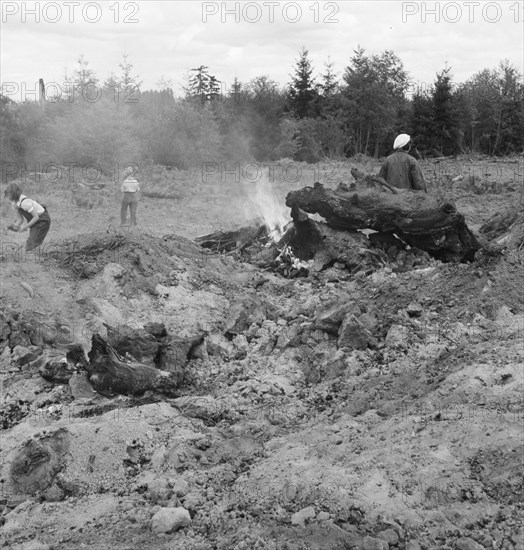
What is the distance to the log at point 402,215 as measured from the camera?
28.2 feet

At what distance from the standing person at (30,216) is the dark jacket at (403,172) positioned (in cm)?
413

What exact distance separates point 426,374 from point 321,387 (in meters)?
0.89

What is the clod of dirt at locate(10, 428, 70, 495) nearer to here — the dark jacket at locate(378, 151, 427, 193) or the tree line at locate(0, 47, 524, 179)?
the dark jacket at locate(378, 151, 427, 193)

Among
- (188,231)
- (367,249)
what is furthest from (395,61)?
(367,249)

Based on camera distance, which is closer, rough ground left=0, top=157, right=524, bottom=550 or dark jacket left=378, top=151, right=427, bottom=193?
rough ground left=0, top=157, right=524, bottom=550

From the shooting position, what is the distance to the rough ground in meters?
3.76

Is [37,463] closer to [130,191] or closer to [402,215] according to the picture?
[402,215]

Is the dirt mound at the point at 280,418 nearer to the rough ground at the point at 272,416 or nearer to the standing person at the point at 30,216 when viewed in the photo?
the rough ground at the point at 272,416

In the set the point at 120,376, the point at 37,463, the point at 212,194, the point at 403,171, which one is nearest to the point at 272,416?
the point at 120,376

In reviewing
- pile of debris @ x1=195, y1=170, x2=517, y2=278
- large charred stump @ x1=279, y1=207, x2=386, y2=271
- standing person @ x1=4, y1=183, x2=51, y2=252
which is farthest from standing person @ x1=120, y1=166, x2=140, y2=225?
large charred stump @ x1=279, y1=207, x2=386, y2=271

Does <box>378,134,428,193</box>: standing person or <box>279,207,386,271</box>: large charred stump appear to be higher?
<box>378,134,428,193</box>: standing person

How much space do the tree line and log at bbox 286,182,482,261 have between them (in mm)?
14377

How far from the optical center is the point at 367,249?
902 cm

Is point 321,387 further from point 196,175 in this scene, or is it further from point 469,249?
point 196,175
